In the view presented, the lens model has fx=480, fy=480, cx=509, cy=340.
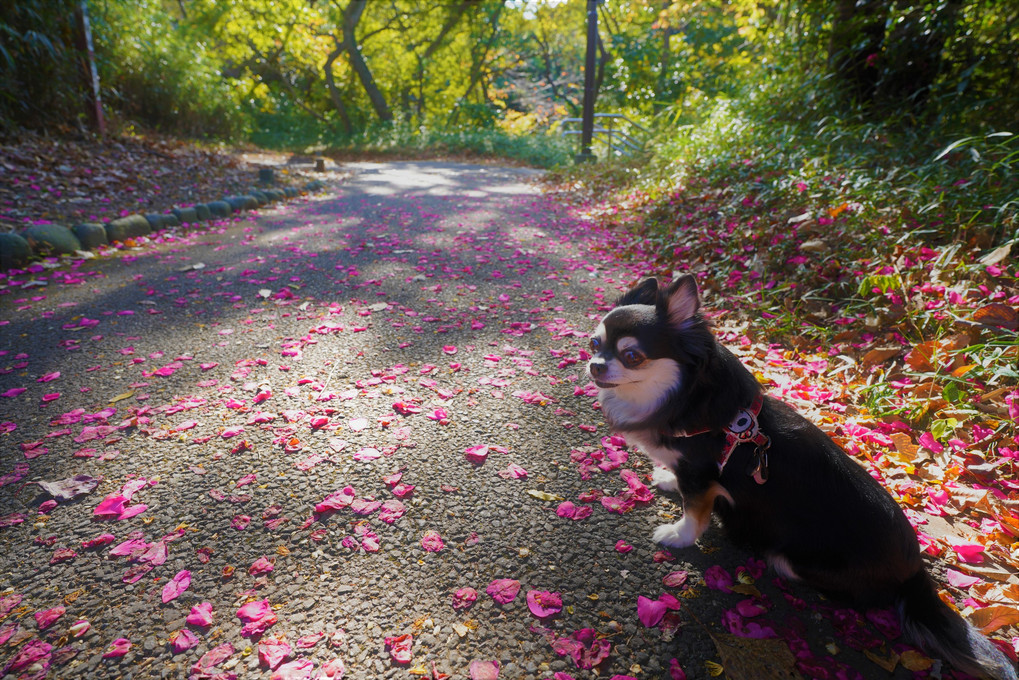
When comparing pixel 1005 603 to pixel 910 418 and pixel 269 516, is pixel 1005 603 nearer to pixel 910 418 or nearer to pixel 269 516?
pixel 910 418

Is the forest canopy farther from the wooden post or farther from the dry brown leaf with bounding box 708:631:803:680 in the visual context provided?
the dry brown leaf with bounding box 708:631:803:680

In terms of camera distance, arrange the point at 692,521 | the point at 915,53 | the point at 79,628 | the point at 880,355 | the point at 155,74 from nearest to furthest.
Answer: the point at 79,628
the point at 692,521
the point at 880,355
the point at 915,53
the point at 155,74

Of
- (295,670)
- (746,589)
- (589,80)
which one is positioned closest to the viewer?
(295,670)

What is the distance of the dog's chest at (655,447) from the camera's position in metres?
2.03

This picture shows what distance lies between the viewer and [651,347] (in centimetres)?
195

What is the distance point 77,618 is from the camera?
1.72 m

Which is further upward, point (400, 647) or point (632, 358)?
point (632, 358)

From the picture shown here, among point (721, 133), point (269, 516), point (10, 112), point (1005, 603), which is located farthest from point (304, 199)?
point (1005, 603)

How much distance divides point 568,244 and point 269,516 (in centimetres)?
573

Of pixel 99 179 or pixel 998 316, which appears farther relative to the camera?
pixel 99 179

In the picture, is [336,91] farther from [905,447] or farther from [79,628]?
[905,447]

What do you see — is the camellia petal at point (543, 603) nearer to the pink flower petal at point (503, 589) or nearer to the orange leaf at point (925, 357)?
the pink flower petal at point (503, 589)

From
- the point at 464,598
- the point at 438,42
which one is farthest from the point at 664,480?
the point at 438,42

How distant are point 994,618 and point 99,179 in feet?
34.4
